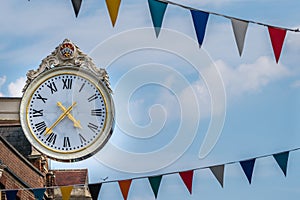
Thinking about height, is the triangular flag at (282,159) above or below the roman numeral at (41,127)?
below

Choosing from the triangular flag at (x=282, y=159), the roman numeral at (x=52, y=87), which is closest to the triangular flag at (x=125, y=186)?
the triangular flag at (x=282, y=159)

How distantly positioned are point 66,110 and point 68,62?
1851 mm

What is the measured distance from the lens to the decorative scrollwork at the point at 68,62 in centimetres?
3656

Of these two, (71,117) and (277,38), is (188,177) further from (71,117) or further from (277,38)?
(71,117)

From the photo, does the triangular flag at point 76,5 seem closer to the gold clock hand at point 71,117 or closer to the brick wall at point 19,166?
the brick wall at point 19,166

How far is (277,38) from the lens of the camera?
23562 millimetres

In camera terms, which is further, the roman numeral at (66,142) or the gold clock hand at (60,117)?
the gold clock hand at (60,117)

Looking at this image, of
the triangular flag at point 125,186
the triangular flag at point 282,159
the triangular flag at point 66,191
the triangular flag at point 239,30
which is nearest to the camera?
the triangular flag at point 239,30

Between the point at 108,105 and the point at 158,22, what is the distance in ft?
43.7

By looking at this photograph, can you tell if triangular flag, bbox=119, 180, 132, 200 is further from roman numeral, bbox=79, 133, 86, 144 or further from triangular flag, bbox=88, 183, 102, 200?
roman numeral, bbox=79, 133, 86, 144

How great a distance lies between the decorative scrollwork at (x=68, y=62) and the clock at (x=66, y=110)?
181mm

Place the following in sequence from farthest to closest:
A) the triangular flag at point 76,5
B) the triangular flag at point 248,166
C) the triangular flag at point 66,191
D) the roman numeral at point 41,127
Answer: the roman numeral at point 41,127 → the triangular flag at point 66,191 → the triangular flag at point 248,166 → the triangular flag at point 76,5

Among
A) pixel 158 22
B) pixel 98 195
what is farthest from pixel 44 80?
pixel 158 22

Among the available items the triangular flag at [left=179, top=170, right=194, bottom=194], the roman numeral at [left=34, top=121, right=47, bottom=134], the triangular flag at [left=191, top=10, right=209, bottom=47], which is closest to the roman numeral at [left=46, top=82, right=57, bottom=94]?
the roman numeral at [left=34, top=121, right=47, bottom=134]
